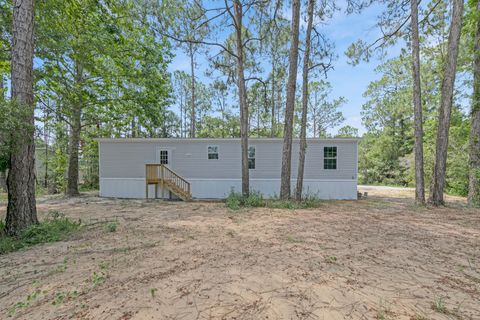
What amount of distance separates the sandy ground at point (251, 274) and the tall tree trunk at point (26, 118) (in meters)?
1.07

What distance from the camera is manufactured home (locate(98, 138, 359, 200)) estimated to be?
37.0 ft

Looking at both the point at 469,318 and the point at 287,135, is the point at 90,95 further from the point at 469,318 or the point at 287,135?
the point at 469,318

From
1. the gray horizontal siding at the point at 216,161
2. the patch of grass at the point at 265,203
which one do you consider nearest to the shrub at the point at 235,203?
the patch of grass at the point at 265,203

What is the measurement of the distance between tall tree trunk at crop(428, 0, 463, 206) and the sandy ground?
10.6ft

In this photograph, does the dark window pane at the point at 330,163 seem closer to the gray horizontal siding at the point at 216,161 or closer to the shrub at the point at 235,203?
the gray horizontal siding at the point at 216,161

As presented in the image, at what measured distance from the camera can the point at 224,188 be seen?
1171 centimetres

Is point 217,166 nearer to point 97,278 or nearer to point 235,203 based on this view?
point 235,203

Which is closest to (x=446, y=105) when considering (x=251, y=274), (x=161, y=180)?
(x=251, y=274)

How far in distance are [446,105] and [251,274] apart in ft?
30.0

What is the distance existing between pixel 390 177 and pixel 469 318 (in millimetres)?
24666

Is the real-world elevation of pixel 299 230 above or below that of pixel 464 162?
below

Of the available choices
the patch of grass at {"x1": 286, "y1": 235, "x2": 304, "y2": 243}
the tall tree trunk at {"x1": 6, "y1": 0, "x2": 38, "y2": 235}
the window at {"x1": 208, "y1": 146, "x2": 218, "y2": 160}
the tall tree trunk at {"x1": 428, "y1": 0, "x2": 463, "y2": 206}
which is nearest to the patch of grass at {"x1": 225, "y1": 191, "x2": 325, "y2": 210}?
the window at {"x1": 208, "y1": 146, "x2": 218, "y2": 160}

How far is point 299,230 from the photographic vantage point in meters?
4.95

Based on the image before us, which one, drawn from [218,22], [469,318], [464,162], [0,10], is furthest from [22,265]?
[464,162]
